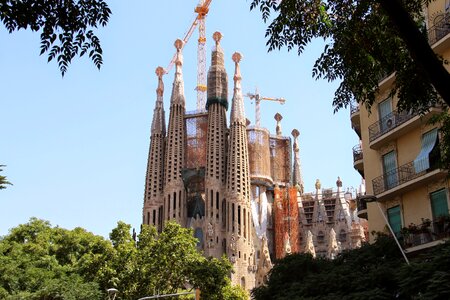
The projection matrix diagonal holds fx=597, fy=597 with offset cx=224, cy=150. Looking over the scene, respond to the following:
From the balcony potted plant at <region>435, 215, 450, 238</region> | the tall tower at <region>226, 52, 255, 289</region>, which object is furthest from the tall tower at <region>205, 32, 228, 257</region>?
the balcony potted plant at <region>435, 215, 450, 238</region>

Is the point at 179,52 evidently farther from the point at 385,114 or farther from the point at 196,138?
the point at 385,114

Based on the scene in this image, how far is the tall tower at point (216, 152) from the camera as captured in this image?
73938 millimetres

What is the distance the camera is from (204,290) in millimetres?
29922

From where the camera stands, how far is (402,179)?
20266 mm

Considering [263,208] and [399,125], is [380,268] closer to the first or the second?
[399,125]

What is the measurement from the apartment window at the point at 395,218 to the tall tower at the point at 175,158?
55.5 m

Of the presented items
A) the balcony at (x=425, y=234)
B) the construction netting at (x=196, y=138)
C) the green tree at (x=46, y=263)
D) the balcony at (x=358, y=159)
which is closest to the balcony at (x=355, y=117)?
→ the balcony at (x=358, y=159)

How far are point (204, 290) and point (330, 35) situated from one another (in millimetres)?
22533

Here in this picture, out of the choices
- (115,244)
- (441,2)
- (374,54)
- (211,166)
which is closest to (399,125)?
(441,2)

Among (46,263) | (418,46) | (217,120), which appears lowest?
(418,46)

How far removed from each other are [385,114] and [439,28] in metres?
3.82

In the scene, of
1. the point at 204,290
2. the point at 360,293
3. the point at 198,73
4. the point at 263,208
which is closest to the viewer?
the point at 360,293

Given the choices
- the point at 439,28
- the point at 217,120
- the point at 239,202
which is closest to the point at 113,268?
the point at 439,28

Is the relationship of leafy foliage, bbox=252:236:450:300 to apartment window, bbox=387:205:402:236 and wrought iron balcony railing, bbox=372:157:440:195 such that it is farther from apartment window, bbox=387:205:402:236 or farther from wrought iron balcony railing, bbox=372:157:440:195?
wrought iron balcony railing, bbox=372:157:440:195
